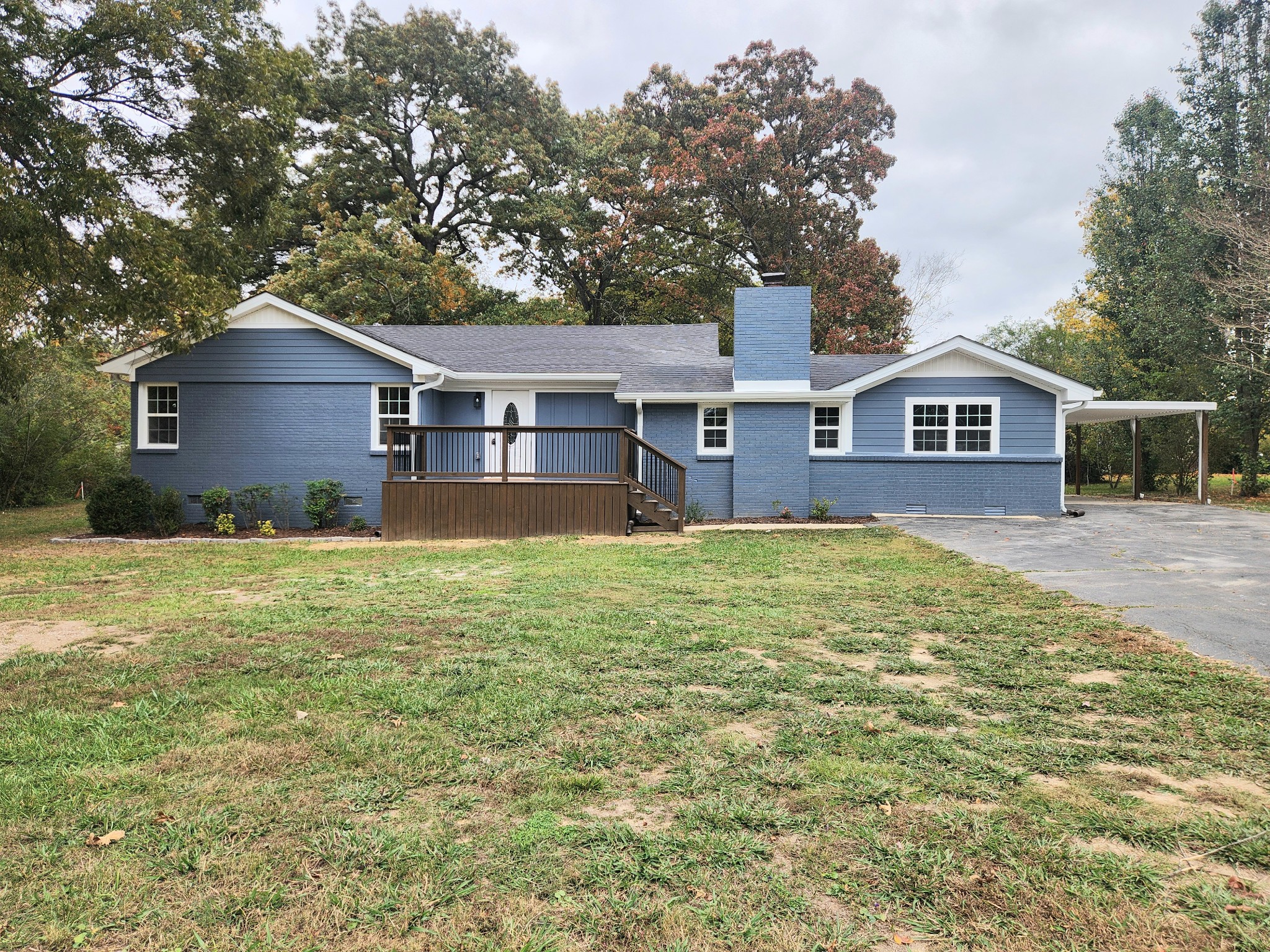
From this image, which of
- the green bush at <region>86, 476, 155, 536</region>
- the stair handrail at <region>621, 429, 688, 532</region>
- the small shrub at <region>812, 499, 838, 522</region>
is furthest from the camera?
the small shrub at <region>812, 499, 838, 522</region>

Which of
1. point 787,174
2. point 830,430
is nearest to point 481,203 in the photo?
point 787,174

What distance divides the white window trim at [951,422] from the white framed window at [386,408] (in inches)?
407

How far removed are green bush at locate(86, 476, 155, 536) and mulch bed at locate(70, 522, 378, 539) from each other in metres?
0.13

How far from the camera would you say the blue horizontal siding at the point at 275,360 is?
14164 mm

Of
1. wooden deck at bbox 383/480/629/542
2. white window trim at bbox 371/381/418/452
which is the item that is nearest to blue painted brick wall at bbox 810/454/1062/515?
wooden deck at bbox 383/480/629/542

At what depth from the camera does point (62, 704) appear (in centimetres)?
379

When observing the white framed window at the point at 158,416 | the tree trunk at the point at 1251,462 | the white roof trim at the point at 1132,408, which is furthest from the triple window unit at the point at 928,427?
the tree trunk at the point at 1251,462

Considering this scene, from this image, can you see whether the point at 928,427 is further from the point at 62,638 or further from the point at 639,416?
the point at 62,638

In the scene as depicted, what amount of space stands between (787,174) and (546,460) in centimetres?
1750

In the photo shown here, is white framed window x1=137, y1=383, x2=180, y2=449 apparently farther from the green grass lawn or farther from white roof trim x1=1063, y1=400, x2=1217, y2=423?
white roof trim x1=1063, y1=400, x2=1217, y2=423

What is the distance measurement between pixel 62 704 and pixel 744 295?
13908 mm

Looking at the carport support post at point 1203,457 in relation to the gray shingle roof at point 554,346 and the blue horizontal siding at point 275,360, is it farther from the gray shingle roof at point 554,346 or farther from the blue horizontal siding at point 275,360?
the blue horizontal siding at point 275,360

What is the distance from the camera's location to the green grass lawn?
6.75 ft

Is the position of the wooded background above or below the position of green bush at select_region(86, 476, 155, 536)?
above
